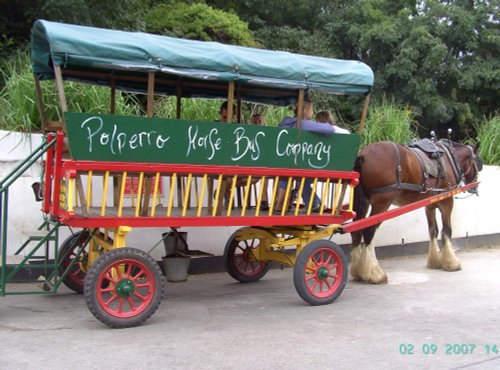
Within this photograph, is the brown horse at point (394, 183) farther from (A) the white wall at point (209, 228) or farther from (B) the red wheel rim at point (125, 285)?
(B) the red wheel rim at point (125, 285)

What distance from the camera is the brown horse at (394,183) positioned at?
7359 millimetres

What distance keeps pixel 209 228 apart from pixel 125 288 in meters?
3.02

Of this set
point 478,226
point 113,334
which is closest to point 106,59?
point 113,334

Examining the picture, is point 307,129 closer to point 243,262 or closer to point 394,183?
point 394,183

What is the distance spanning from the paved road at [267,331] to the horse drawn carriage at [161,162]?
1.02 feet

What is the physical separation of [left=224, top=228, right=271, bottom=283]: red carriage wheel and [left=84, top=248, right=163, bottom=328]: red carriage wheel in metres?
2.05

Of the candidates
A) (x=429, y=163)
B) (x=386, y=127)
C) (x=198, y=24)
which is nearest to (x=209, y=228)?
(x=429, y=163)

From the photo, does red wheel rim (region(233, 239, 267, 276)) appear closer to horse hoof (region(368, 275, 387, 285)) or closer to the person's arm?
horse hoof (region(368, 275, 387, 285))

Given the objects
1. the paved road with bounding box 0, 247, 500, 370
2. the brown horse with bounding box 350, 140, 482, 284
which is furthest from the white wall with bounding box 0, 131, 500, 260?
the brown horse with bounding box 350, 140, 482, 284

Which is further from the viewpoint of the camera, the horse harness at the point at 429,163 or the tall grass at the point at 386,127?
the tall grass at the point at 386,127

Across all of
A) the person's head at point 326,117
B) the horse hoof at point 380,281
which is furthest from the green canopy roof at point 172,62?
the horse hoof at point 380,281

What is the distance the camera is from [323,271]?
6.27 m

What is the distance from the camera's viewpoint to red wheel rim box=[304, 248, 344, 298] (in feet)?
20.5

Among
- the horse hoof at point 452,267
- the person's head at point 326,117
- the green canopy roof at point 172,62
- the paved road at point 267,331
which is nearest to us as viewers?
the paved road at point 267,331
